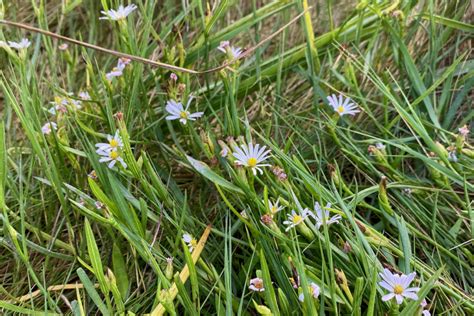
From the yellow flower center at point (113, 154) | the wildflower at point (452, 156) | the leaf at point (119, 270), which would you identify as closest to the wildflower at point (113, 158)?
the yellow flower center at point (113, 154)

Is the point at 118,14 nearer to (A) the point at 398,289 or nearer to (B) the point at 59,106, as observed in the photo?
(B) the point at 59,106

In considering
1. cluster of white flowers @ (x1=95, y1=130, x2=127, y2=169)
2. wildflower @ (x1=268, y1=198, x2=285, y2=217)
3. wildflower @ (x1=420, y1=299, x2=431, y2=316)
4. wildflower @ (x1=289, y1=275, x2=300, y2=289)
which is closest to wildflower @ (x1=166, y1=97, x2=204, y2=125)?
cluster of white flowers @ (x1=95, y1=130, x2=127, y2=169)

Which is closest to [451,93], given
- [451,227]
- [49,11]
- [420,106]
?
[420,106]

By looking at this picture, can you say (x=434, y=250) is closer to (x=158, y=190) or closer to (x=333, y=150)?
(x=333, y=150)

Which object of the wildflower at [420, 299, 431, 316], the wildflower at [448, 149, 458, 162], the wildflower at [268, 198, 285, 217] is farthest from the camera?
the wildflower at [448, 149, 458, 162]

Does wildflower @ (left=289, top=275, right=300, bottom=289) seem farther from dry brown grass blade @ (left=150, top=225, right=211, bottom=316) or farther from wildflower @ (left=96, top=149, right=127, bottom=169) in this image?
wildflower @ (left=96, top=149, right=127, bottom=169)

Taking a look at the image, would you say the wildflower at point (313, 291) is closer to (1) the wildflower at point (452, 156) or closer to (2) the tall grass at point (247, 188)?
(2) the tall grass at point (247, 188)

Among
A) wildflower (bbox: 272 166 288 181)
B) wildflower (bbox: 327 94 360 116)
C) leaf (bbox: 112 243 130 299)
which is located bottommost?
leaf (bbox: 112 243 130 299)
